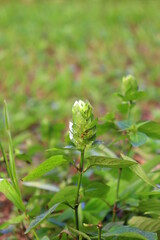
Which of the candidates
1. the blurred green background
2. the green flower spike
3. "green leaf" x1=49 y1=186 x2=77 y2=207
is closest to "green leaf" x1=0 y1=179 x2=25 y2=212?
"green leaf" x1=49 y1=186 x2=77 y2=207

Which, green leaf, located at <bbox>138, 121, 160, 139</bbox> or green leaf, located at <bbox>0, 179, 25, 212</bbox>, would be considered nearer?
green leaf, located at <bbox>0, 179, 25, 212</bbox>

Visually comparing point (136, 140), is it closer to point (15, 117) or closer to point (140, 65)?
point (15, 117)

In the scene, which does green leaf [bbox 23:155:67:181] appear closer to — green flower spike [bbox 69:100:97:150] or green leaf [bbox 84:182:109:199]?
green flower spike [bbox 69:100:97:150]

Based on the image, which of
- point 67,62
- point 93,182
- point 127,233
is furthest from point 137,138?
point 67,62

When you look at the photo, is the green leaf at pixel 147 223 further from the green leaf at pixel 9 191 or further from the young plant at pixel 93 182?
the green leaf at pixel 9 191

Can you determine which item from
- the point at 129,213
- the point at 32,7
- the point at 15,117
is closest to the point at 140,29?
the point at 32,7
